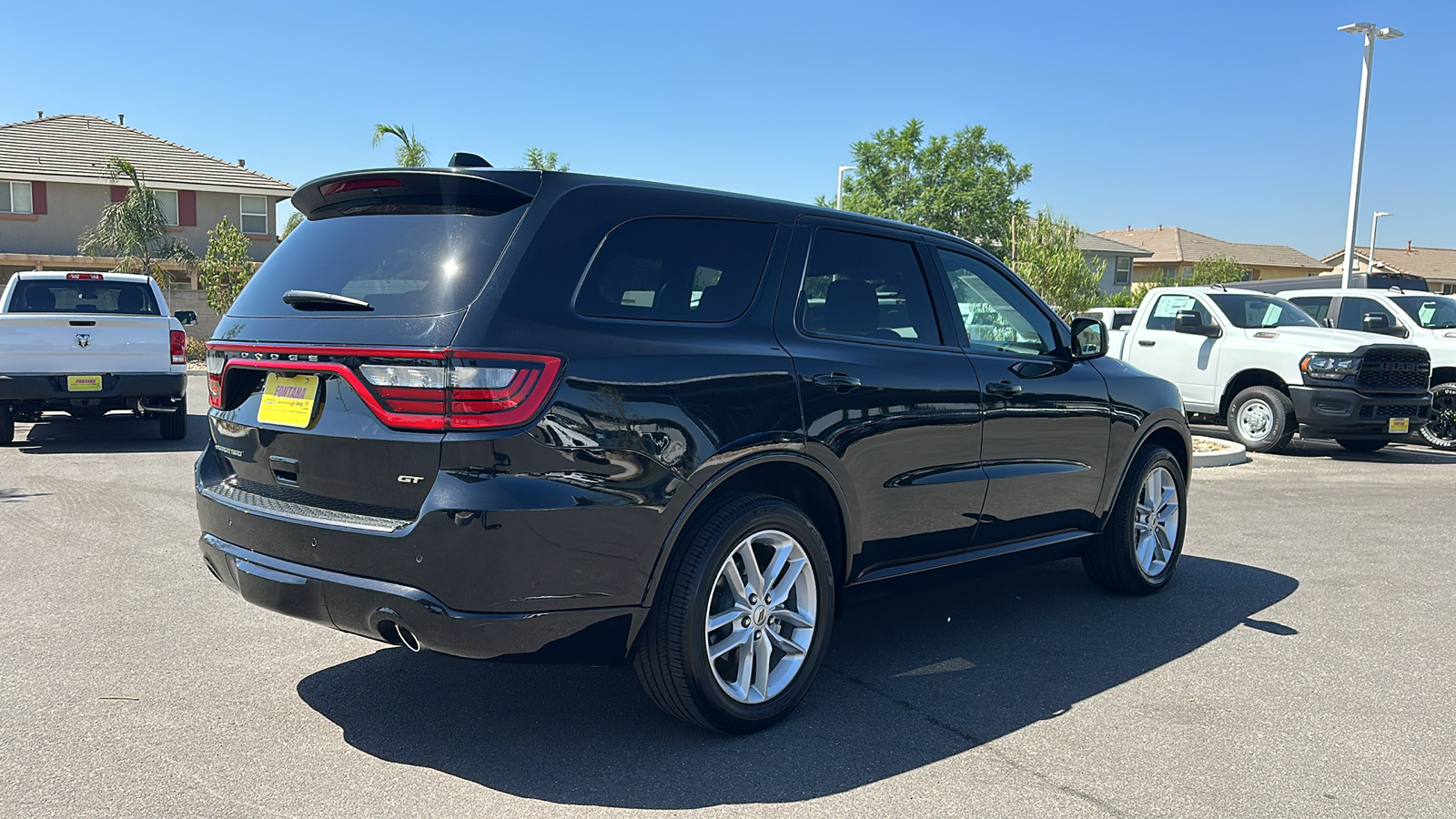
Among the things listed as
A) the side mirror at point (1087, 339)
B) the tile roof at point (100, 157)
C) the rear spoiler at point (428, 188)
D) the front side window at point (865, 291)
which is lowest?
the side mirror at point (1087, 339)

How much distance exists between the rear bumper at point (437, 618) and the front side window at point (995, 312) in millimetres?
2235

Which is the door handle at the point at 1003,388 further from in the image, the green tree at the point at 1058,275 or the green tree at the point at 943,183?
the green tree at the point at 943,183

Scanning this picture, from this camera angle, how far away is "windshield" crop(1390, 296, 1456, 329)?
563 inches

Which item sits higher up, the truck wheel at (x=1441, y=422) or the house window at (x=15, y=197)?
the house window at (x=15, y=197)

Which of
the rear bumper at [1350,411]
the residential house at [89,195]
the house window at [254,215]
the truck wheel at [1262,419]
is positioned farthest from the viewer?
the house window at [254,215]

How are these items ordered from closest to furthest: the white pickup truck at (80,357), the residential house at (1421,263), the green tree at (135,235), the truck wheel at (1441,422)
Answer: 1. the white pickup truck at (80,357)
2. the truck wheel at (1441,422)
3. the green tree at (135,235)
4. the residential house at (1421,263)

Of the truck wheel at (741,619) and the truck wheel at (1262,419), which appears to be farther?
the truck wheel at (1262,419)

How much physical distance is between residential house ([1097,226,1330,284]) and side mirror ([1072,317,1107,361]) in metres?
70.9

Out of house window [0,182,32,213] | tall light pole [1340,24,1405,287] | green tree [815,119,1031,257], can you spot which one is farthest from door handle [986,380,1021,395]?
green tree [815,119,1031,257]

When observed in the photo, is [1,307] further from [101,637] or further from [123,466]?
[101,637]

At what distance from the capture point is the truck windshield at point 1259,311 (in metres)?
13.4

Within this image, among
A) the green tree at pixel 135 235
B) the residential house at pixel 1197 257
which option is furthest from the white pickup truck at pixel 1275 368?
the residential house at pixel 1197 257

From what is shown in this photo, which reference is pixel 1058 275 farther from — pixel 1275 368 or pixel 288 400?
pixel 288 400

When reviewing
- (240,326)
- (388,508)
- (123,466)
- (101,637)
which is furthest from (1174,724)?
(123,466)
